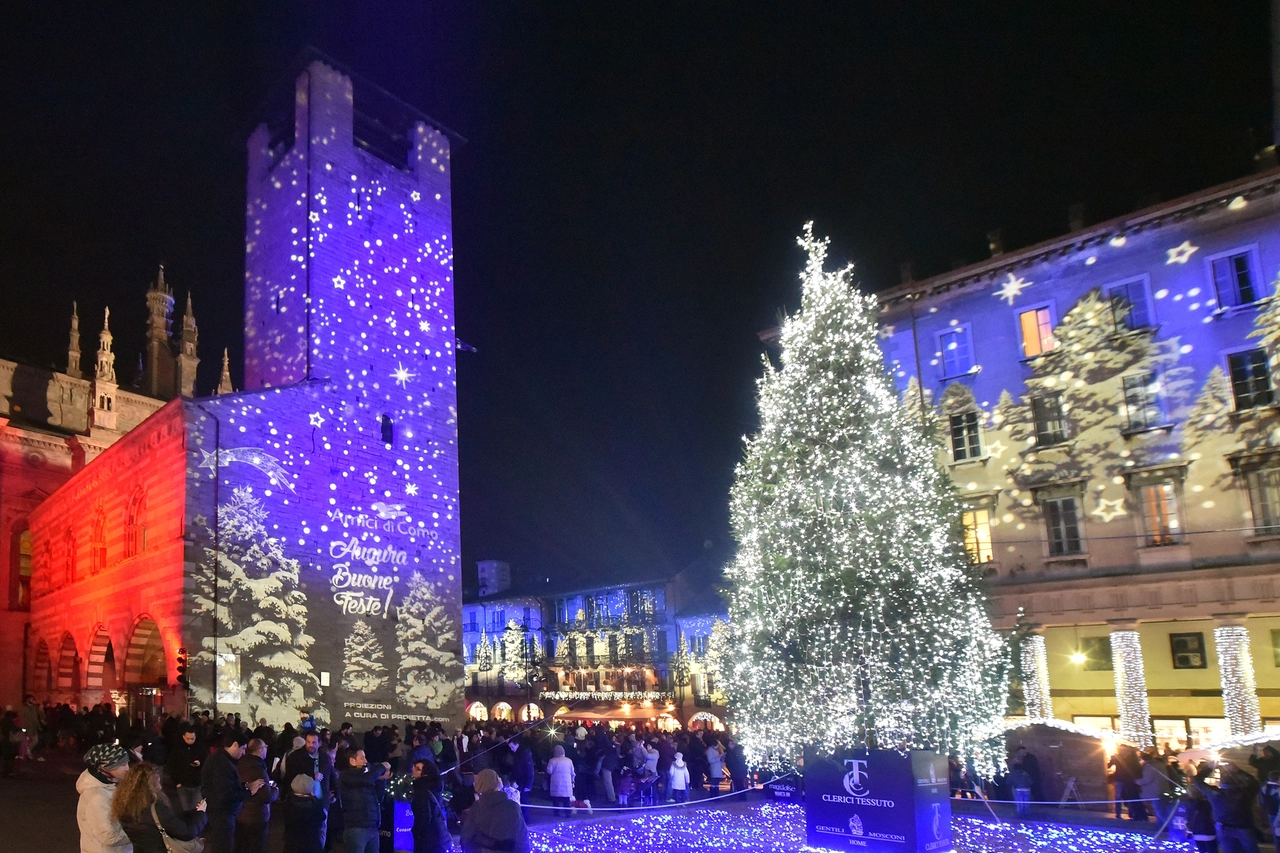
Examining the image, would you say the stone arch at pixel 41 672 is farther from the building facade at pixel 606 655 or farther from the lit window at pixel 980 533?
the lit window at pixel 980 533

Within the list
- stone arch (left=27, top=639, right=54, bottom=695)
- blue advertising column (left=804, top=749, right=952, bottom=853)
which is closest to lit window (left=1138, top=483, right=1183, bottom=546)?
blue advertising column (left=804, top=749, right=952, bottom=853)

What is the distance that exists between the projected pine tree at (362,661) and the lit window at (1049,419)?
1897 centimetres

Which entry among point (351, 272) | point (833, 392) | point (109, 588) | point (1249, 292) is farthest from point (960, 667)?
point (109, 588)

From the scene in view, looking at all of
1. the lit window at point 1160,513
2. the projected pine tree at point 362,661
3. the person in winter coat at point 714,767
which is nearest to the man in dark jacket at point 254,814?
the person in winter coat at point 714,767

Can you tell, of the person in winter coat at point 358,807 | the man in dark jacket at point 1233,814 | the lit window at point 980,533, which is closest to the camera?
the person in winter coat at point 358,807

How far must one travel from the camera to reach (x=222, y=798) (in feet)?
31.7

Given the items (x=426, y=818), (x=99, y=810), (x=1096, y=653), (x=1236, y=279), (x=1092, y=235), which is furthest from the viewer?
(x=1096, y=653)

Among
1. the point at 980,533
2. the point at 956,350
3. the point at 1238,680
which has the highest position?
the point at 956,350

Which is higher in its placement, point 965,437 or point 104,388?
point 104,388

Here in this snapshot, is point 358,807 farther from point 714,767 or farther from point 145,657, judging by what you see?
point 145,657

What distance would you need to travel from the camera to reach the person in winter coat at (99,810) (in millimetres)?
6457

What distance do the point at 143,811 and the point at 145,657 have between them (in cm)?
2440

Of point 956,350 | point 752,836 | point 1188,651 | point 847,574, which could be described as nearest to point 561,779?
point 752,836

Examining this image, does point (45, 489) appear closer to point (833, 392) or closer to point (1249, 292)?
point (833, 392)
